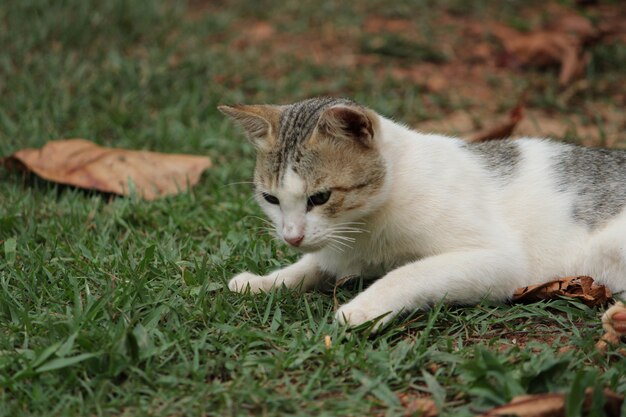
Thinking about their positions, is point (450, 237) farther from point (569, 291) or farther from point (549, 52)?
point (549, 52)

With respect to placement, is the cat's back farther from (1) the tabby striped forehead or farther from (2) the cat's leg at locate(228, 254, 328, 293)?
(2) the cat's leg at locate(228, 254, 328, 293)

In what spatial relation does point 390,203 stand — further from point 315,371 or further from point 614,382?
point 614,382

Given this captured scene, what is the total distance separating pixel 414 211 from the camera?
146 inches

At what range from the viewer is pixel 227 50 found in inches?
305

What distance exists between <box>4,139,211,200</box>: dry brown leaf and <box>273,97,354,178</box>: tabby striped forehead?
1645 millimetres

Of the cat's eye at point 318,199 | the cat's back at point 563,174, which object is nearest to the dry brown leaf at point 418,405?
the cat's eye at point 318,199

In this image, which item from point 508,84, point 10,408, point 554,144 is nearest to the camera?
point 10,408

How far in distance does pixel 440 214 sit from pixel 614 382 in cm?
113

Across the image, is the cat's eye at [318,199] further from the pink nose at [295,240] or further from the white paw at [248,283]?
the white paw at [248,283]

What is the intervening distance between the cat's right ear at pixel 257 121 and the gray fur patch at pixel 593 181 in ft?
4.93

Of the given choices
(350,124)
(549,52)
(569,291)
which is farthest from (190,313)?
(549,52)

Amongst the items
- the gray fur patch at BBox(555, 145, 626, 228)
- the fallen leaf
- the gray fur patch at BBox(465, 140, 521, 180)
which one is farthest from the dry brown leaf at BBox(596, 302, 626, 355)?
the gray fur patch at BBox(465, 140, 521, 180)

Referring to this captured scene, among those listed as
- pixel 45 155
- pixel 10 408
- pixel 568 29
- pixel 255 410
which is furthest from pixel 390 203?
pixel 568 29

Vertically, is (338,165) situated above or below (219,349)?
above
